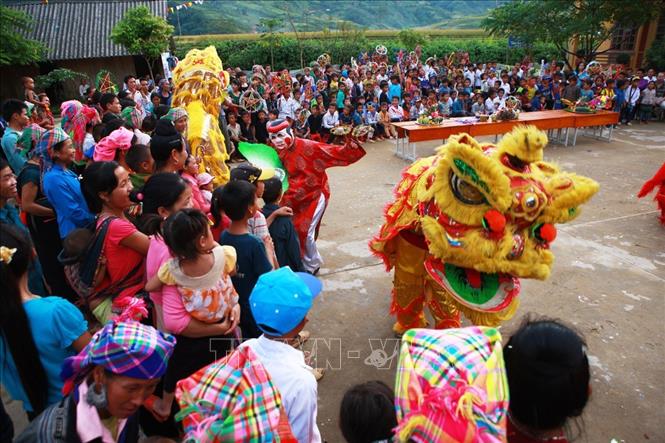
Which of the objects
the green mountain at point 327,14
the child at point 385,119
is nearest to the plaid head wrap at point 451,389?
the child at point 385,119

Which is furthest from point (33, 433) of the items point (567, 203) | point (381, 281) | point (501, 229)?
point (381, 281)

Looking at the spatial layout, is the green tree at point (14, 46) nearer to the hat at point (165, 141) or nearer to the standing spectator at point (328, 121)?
the standing spectator at point (328, 121)

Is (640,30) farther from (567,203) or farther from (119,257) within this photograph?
(119,257)

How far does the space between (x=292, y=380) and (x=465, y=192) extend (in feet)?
4.59

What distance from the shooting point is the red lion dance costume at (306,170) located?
13.9ft

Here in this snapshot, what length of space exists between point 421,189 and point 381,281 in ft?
5.60

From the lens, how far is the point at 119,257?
8.04 feet

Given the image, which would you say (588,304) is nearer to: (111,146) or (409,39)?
(111,146)

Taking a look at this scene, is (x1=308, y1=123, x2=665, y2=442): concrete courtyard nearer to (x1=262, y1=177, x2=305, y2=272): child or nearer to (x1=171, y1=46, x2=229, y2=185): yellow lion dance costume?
(x1=262, y1=177, x2=305, y2=272): child

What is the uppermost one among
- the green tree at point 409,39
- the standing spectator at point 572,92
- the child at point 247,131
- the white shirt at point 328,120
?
the green tree at point 409,39

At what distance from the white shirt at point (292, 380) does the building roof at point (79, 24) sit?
18.0 metres

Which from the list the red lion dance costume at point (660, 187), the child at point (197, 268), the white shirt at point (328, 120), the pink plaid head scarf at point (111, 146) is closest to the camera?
the child at point (197, 268)

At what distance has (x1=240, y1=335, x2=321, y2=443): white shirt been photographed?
169cm

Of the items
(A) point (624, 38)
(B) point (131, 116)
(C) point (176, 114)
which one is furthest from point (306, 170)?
(A) point (624, 38)
